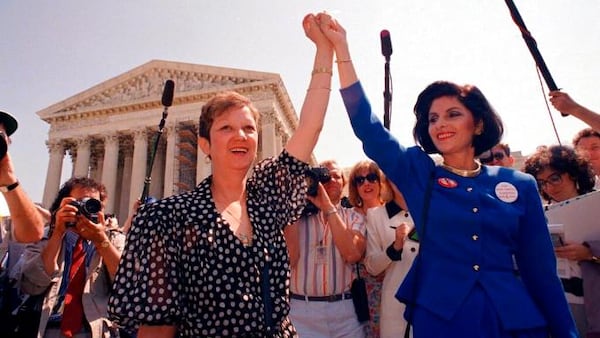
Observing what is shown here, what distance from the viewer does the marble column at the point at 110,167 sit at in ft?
106

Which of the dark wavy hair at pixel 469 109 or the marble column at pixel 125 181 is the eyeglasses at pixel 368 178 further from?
the marble column at pixel 125 181

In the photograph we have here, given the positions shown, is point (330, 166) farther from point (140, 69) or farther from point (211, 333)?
point (140, 69)

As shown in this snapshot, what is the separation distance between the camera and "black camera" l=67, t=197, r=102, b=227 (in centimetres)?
356

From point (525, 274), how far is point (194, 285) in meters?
1.65

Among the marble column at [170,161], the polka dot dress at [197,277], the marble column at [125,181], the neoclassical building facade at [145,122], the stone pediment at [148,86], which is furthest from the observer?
the marble column at [125,181]

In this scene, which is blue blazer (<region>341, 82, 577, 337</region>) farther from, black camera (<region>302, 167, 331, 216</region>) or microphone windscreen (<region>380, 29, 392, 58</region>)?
black camera (<region>302, 167, 331, 216</region>)

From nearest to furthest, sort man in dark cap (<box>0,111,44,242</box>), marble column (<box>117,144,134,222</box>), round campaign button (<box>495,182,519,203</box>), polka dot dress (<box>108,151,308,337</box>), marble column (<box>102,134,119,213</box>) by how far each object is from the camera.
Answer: polka dot dress (<box>108,151,308,337</box>) → round campaign button (<box>495,182,519,203</box>) → man in dark cap (<box>0,111,44,242</box>) → marble column (<box>102,134,119,213</box>) → marble column (<box>117,144,134,222</box>)

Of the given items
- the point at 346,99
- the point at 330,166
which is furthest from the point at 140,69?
the point at 346,99

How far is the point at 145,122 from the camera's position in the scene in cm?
3328

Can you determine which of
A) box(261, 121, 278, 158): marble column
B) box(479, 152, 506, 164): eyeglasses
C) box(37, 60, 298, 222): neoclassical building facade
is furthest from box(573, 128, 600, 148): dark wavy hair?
box(37, 60, 298, 222): neoclassical building facade

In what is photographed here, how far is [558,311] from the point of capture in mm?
1875

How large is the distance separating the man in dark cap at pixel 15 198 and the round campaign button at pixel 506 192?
114 inches

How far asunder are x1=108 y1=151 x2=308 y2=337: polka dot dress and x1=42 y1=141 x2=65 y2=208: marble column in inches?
1392

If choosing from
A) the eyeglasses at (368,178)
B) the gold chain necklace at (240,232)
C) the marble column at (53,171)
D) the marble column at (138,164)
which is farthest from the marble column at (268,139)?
the gold chain necklace at (240,232)
